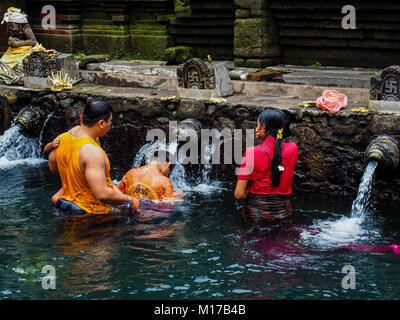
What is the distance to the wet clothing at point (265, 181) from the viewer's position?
5.11 metres

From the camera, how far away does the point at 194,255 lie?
5059 millimetres

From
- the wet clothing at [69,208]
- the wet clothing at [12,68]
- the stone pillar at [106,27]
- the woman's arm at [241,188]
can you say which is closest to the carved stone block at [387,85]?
the woman's arm at [241,188]

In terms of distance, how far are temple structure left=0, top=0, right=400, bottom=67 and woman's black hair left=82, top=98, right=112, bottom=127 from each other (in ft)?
15.3

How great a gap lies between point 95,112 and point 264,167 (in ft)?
5.00

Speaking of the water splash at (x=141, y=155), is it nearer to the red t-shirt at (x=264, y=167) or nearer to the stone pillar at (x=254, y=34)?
the stone pillar at (x=254, y=34)

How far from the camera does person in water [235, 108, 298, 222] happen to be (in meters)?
5.08

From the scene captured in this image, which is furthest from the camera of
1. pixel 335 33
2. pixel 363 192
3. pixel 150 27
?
pixel 150 27

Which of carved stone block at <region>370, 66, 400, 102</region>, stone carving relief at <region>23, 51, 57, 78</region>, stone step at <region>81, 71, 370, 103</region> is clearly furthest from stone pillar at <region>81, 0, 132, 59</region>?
carved stone block at <region>370, 66, 400, 102</region>

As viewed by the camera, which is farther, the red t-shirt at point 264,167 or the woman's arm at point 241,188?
the woman's arm at point 241,188

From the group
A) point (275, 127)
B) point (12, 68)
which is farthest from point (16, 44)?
point (275, 127)

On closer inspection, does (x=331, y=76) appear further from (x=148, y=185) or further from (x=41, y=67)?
(x=41, y=67)

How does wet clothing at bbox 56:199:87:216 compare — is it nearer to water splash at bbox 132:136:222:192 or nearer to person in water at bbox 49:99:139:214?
person in water at bbox 49:99:139:214

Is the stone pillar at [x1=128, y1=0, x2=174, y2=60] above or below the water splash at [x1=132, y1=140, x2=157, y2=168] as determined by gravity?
above
